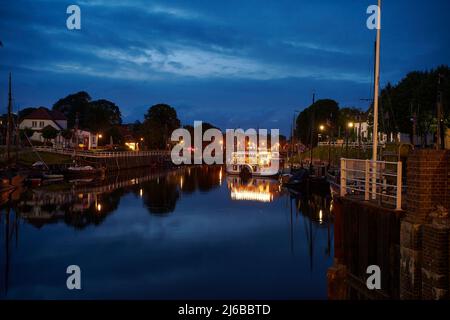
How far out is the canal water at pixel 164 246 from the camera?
19750mm

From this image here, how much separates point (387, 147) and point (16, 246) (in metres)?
57.3

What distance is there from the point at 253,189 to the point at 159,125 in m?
87.7

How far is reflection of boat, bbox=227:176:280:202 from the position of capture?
5422 cm

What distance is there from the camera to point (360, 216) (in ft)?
41.7

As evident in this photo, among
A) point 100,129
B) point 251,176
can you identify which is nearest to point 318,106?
point 251,176

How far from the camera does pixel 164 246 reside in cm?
2766

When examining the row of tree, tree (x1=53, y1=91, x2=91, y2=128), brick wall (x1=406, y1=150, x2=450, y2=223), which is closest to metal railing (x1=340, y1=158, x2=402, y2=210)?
brick wall (x1=406, y1=150, x2=450, y2=223)

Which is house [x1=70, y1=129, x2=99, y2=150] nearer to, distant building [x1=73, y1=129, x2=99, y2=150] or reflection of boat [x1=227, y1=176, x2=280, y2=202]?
distant building [x1=73, y1=129, x2=99, y2=150]

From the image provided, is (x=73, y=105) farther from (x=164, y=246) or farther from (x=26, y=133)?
(x=164, y=246)

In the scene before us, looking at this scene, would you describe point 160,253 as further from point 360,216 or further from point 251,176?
point 251,176

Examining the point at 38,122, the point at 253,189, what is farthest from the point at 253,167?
the point at 38,122

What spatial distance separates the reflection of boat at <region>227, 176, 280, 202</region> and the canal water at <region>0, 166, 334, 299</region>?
2.21 meters

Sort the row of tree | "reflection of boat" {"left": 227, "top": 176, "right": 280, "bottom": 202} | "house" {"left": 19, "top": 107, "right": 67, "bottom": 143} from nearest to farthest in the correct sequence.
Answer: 1. "reflection of boat" {"left": 227, "top": 176, "right": 280, "bottom": 202}
2. the row of tree
3. "house" {"left": 19, "top": 107, "right": 67, "bottom": 143}
